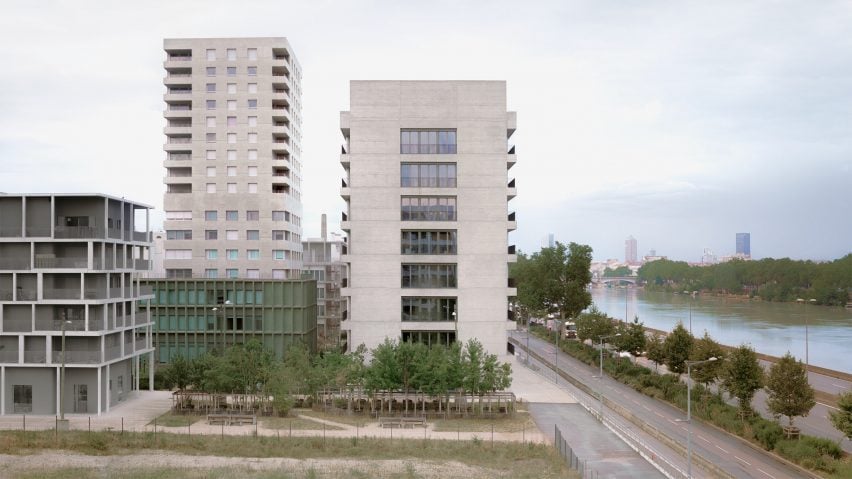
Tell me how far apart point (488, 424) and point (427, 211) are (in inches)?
933

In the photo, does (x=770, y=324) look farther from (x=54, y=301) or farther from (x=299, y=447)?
(x=54, y=301)

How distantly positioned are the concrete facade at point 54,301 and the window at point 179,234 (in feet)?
94.1

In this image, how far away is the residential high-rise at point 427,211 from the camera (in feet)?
209

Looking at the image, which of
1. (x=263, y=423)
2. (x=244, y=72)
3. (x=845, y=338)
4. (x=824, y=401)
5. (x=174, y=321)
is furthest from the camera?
(x=845, y=338)

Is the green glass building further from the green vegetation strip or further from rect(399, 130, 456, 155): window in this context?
the green vegetation strip

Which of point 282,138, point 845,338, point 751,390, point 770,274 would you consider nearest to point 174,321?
point 282,138

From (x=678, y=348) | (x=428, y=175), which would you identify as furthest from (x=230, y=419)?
(x=678, y=348)

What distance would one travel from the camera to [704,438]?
44.6 metres

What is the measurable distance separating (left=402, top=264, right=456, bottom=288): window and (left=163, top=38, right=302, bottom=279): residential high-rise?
20583 millimetres

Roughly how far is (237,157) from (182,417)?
126ft

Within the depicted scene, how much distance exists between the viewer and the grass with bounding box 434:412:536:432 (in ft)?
146

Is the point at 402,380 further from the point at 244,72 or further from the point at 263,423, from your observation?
the point at 244,72

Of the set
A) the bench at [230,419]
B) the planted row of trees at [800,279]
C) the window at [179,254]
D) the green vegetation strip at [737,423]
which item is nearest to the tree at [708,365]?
the green vegetation strip at [737,423]

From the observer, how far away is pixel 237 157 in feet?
257
